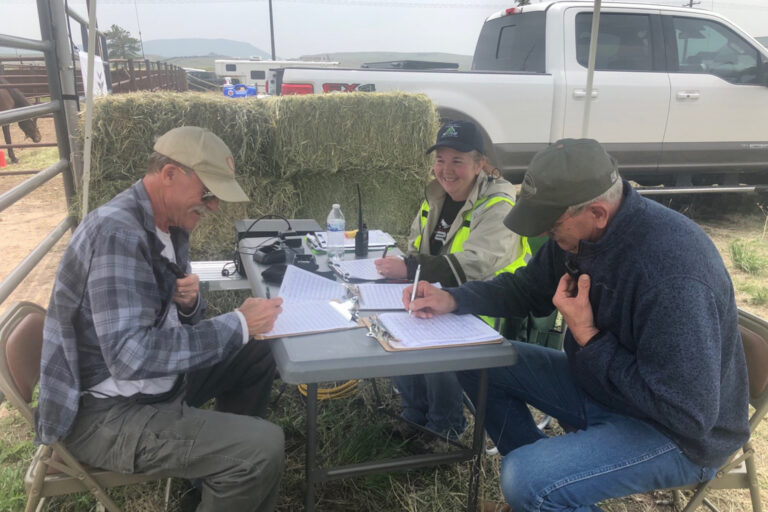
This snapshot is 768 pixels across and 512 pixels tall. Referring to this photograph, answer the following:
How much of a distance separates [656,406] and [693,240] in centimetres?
47

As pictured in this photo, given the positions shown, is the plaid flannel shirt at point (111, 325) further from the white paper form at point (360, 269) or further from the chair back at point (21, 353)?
the white paper form at point (360, 269)

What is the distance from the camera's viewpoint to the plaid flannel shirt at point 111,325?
5.15 feet

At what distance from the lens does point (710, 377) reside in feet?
4.67

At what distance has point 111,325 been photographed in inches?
61.4

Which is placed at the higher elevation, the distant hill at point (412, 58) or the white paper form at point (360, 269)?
the distant hill at point (412, 58)

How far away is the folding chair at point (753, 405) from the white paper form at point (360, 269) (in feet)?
4.46

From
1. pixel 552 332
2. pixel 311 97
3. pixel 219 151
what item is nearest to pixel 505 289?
pixel 552 332

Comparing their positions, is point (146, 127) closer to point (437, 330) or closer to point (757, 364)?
point (437, 330)

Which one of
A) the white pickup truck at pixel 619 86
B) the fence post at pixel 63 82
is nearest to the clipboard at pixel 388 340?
the fence post at pixel 63 82

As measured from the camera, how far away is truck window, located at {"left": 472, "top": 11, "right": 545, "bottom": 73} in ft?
19.6

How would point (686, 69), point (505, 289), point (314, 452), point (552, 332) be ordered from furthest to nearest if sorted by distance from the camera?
point (686, 69) → point (552, 332) → point (505, 289) → point (314, 452)

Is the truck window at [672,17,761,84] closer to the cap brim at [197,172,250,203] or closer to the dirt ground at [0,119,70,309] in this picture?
the cap brim at [197,172,250,203]

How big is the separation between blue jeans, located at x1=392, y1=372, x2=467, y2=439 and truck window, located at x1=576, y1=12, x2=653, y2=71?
469 centimetres

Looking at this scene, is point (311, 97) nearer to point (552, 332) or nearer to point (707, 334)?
point (552, 332)
